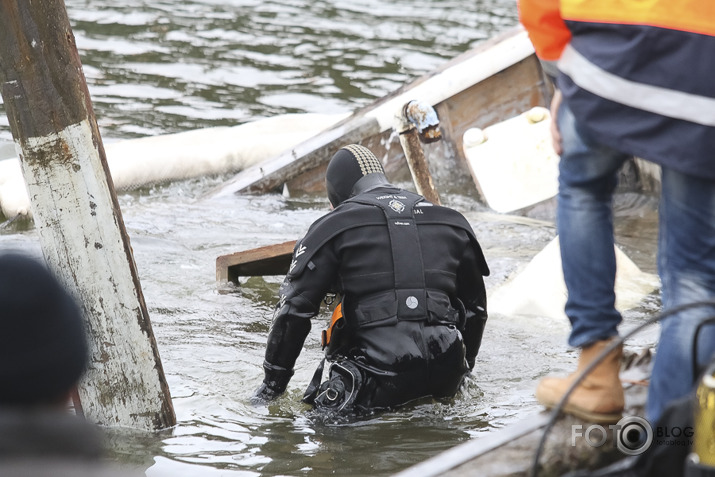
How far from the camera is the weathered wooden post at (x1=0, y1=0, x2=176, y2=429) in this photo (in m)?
3.98

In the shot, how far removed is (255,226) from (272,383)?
3.95 meters

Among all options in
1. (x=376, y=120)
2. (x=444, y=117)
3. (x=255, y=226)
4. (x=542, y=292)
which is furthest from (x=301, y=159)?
(x=542, y=292)

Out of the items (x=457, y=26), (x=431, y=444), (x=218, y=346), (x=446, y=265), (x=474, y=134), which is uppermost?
(x=457, y=26)

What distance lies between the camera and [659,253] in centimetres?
274

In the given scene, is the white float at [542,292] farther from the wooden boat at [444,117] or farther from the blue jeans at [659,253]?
the blue jeans at [659,253]

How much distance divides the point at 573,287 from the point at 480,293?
6.85 feet

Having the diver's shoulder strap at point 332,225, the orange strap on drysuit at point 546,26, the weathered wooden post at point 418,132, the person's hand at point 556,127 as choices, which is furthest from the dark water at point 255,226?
the orange strap on drysuit at point 546,26

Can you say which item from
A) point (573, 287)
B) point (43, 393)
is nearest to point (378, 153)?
point (573, 287)

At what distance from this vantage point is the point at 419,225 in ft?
14.7

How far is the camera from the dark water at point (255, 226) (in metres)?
4.50

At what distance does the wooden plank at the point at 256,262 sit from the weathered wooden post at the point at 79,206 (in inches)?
86.5

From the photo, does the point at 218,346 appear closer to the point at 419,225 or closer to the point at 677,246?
the point at 419,225

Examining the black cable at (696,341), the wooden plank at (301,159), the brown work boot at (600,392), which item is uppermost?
the wooden plank at (301,159)

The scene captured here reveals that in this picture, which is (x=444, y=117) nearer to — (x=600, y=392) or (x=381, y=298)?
(x=381, y=298)
